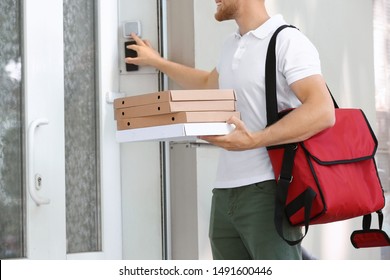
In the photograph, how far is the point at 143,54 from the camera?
331 cm

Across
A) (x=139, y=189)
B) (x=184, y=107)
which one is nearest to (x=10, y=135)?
(x=139, y=189)

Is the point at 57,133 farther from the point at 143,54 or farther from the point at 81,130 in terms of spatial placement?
the point at 143,54

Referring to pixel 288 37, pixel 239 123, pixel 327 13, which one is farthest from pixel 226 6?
pixel 327 13

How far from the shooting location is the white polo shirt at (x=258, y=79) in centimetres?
254

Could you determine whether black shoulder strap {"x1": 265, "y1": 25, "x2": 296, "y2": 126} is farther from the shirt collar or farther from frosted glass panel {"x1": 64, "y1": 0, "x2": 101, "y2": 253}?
frosted glass panel {"x1": 64, "y1": 0, "x2": 101, "y2": 253}

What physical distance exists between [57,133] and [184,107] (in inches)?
33.8

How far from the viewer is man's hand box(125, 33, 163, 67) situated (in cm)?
329

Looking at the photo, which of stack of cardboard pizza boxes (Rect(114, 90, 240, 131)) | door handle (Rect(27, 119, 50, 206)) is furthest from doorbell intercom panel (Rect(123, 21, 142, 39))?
stack of cardboard pizza boxes (Rect(114, 90, 240, 131))

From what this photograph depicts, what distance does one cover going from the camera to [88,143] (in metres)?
3.31

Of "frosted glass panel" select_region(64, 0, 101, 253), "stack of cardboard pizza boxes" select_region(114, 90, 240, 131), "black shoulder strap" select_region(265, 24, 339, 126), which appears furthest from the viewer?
"frosted glass panel" select_region(64, 0, 101, 253)

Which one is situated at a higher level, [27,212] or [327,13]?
[327,13]

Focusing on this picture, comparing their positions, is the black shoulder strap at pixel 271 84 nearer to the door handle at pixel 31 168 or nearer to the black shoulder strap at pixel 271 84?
the black shoulder strap at pixel 271 84

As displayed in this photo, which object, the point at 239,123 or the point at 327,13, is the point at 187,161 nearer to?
the point at 239,123
